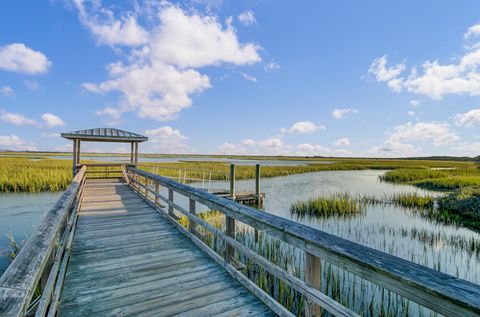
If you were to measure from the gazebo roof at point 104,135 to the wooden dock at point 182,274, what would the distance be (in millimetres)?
7676

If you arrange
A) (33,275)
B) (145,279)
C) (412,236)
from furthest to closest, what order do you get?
(412,236) → (145,279) → (33,275)

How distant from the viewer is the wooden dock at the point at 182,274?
1362 mm

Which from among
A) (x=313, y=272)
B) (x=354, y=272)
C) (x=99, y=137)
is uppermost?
(x=99, y=137)

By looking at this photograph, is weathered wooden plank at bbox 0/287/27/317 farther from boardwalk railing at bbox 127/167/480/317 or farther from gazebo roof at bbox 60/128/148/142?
gazebo roof at bbox 60/128/148/142

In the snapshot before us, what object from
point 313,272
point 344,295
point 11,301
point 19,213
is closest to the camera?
point 11,301

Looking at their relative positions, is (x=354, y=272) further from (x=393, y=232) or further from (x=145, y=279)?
(x=393, y=232)

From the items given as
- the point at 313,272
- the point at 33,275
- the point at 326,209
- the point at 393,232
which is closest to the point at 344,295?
the point at 313,272

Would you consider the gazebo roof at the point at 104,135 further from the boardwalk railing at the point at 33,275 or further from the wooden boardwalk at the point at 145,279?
the boardwalk railing at the point at 33,275

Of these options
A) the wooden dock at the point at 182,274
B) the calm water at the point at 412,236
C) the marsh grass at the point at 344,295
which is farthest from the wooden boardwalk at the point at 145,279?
the calm water at the point at 412,236

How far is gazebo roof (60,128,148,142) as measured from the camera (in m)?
11.8

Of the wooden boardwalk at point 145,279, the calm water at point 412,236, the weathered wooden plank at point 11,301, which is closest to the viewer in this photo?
the weathered wooden plank at point 11,301

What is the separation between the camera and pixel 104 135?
39.5 ft

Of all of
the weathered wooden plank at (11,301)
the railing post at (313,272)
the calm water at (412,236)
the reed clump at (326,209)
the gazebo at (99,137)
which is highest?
the gazebo at (99,137)

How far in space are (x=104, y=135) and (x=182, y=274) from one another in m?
10.6
